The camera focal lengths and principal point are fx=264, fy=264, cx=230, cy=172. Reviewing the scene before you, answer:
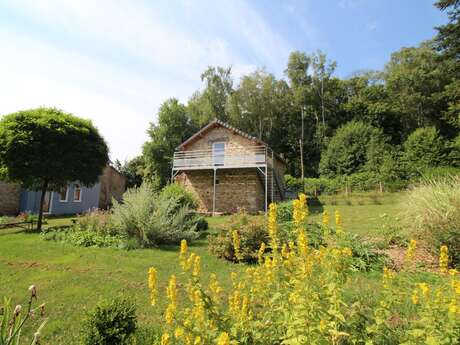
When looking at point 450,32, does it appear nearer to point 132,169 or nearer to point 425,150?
point 425,150

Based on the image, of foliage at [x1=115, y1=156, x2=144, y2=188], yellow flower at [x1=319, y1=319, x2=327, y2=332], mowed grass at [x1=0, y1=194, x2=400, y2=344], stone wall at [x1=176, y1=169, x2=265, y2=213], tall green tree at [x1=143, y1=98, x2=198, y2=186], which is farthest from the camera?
foliage at [x1=115, y1=156, x2=144, y2=188]

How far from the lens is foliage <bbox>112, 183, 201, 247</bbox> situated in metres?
9.07

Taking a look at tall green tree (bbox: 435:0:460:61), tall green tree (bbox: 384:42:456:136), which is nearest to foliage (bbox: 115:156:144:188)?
tall green tree (bbox: 435:0:460:61)

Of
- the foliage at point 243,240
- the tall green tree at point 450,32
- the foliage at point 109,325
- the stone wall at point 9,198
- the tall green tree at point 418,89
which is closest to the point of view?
the foliage at point 109,325

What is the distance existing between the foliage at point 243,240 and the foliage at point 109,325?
13.0 ft

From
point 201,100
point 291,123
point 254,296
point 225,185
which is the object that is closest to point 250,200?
point 225,185

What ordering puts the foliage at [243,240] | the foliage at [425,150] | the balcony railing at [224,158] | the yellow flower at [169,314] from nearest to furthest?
the yellow flower at [169,314], the foliage at [243,240], the balcony railing at [224,158], the foliage at [425,150]

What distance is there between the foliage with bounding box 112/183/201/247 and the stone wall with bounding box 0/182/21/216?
53.0ft

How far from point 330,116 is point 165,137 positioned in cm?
2423

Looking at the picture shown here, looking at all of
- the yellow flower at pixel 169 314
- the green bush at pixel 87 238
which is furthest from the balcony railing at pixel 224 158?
the yellow flower at pixel 169 314

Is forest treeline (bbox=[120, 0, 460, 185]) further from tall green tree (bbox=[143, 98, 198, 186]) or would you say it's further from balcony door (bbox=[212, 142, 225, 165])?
balcony door (bbox=[212, 142, 225, 165])

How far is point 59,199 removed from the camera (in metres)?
22.2

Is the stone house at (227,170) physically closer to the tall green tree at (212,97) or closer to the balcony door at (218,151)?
the balcony door at (218,151)

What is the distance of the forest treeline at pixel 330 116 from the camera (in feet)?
93.6
